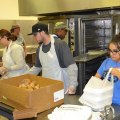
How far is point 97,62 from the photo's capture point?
359 cm

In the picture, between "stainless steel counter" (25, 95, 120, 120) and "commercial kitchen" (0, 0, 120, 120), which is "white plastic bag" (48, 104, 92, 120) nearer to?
"commercial kitchen" (0, 0, 120, 120)

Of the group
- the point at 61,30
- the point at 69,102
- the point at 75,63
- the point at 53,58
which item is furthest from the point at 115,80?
the point at 61,30

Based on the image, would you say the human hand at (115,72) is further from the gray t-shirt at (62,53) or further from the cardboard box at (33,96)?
the gray t-shirt at (62,53)

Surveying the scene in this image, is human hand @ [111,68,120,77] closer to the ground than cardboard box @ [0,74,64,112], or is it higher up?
higher up

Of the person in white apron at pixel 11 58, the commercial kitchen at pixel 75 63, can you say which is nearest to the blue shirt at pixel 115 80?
the commercial kitchen at pixel 75 63

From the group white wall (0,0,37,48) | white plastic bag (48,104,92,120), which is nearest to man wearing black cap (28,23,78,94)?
white plastic bag (48,104,92,120)

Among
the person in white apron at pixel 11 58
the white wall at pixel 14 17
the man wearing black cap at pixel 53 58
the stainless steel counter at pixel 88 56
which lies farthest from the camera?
the white wall at pixel 14 17

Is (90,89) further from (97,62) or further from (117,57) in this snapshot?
(97,62)

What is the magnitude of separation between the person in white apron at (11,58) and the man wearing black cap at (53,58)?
37 cm

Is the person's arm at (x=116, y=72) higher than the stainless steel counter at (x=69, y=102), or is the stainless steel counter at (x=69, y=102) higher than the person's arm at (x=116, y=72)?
the person's arm at (x=116, y=72)

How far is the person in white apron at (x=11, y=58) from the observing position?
270 centimetres

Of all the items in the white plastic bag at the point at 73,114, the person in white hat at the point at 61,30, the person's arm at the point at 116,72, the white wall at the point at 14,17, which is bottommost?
the white plastic bag at the point at 73,114

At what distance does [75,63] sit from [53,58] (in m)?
0.21

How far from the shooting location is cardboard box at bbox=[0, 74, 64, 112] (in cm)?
147
